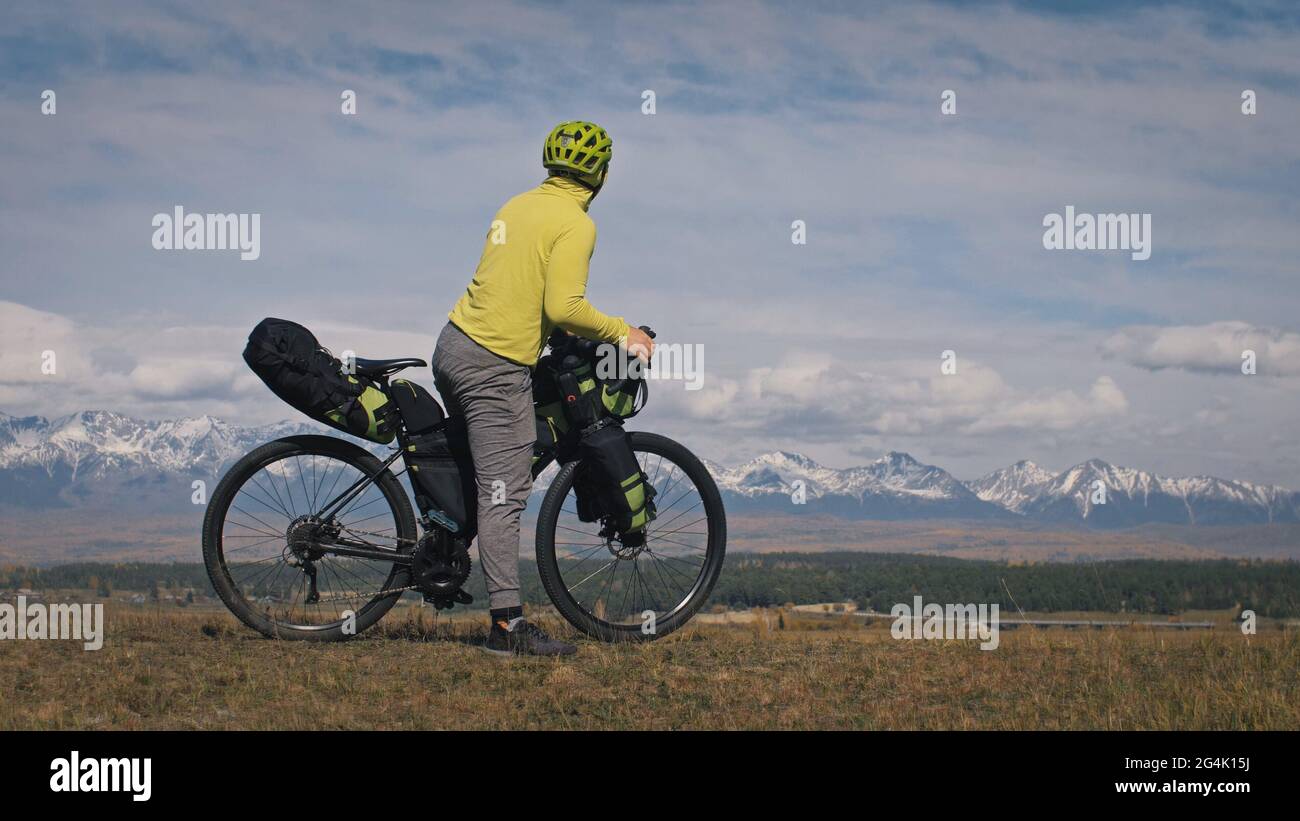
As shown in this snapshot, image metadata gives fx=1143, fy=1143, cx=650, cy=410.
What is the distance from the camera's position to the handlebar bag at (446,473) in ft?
27.4

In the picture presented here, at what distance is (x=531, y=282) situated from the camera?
7.97 metres

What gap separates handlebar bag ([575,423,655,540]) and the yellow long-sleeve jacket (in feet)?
2.74

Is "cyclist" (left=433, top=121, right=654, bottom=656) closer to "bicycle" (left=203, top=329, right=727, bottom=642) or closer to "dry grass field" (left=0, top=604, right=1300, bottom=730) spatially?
"bicycle" (left=203, top=329, right=727, bottom=642)

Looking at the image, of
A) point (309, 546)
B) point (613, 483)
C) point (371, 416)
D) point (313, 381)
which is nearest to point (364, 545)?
point (309, 546)

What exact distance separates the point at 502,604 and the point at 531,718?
1.90 meters

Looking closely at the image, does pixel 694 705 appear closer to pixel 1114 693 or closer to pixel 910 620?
pixel 1114 693

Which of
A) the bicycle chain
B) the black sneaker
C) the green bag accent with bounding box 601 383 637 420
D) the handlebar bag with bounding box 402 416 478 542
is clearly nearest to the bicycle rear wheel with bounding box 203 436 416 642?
the bicycle chain

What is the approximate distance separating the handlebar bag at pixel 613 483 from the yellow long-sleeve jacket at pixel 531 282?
0.84m

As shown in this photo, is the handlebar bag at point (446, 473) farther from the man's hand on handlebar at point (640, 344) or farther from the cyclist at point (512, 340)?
the man's hand on handlebar at point (640, 344)

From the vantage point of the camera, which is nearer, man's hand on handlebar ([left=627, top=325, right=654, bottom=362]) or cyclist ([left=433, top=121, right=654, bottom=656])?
cyclist ([left=433, top=121, right=654, bottom=656])

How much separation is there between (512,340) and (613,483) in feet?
4.40

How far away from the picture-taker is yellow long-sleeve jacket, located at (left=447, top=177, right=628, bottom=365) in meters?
7.91
